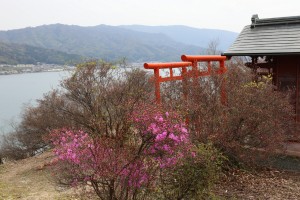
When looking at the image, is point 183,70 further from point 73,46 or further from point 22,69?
point 73,46

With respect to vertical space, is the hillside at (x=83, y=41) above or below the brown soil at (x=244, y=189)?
above

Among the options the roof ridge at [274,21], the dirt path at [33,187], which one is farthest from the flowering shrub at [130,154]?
the roof ridge at [274,21]

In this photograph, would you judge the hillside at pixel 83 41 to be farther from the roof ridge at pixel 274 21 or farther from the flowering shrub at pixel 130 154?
the flowering shrub at pixel 130 154

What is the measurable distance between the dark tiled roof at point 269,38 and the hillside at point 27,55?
300 ft

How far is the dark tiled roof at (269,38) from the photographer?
8.02 m

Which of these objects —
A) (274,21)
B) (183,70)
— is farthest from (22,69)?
(183,70)

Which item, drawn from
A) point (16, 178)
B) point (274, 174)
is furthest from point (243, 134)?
→ point (16, 178)

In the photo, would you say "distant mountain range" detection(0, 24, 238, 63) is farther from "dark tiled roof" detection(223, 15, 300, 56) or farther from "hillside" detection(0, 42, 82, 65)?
"dark tiled roof" detection(223, 15, 300, 56)

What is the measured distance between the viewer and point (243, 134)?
258 inches

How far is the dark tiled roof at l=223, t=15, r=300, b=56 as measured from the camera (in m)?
8.02

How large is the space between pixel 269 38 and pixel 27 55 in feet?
334

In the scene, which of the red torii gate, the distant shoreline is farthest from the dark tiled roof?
the distant shoreline

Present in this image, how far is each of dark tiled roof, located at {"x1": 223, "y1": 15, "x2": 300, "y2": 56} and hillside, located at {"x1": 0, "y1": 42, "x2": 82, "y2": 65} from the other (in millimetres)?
91339

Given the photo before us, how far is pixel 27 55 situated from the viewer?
10231 cm
